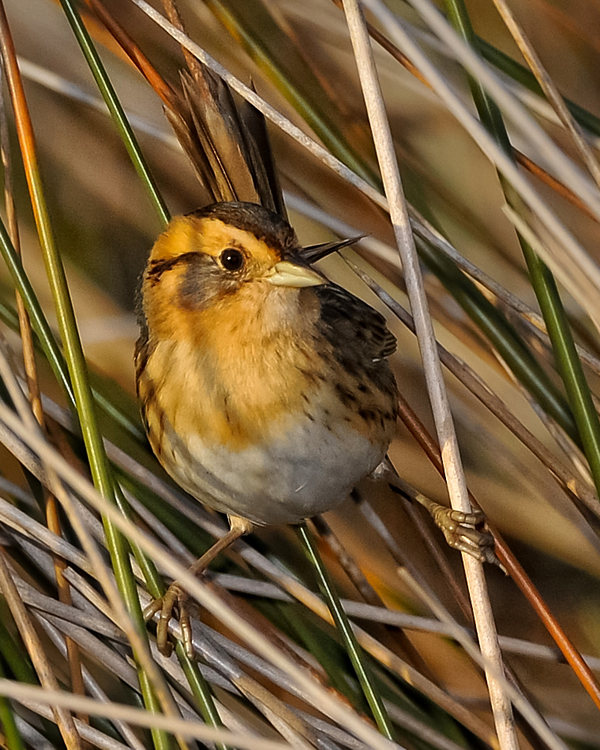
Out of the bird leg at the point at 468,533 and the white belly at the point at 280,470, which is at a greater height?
the bird leg at the point at 468,533

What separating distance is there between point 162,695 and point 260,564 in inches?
19.6

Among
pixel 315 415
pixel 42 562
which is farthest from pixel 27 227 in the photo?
pixel 315 415

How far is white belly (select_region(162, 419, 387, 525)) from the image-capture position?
3.57ft

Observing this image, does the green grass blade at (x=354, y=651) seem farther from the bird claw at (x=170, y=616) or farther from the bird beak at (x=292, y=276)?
the bird beak at (x=292, y=276)

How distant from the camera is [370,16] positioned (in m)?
1.75

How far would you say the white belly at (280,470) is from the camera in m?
1.09

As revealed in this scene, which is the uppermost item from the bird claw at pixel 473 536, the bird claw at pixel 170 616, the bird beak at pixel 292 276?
the bird claw at pixel 473 536

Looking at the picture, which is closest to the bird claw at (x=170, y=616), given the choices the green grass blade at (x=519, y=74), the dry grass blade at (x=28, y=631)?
the dry grass blade at (x=28, y=631)

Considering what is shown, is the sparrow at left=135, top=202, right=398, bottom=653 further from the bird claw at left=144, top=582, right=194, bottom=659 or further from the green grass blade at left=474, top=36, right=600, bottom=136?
the green grass blade at left=474, top=36, right=600, bottom=136

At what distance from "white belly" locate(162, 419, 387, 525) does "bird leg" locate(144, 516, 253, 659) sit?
16cm

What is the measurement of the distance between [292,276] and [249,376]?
15cm

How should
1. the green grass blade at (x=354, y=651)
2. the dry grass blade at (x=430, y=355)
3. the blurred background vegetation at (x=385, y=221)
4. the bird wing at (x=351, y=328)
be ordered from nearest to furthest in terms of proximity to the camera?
1. the dry grass blade at (x=430, y=355)
2. the green grass blade at (x=354, y=651)
3. the bird wing at (x=351, y=328)
4. the blurred background vegetation at (x=385, y=221)

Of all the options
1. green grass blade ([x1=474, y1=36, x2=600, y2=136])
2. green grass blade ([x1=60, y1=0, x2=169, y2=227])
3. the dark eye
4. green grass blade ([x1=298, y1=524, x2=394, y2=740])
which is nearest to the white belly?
green grass blade ([x1=298, y1=524, x2=394, y2=740])

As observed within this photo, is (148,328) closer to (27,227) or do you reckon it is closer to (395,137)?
(27,227)
